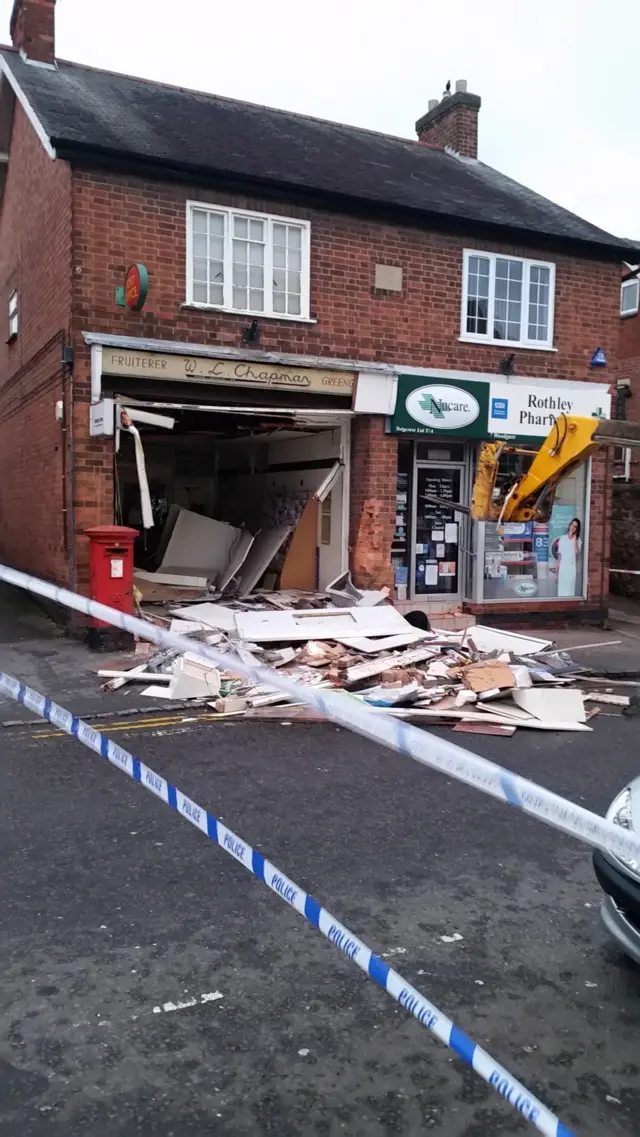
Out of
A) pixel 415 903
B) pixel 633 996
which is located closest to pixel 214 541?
pixel 415 903

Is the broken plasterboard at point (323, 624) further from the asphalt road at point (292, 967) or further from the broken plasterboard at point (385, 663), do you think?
the asphalt road at point (292, 967)

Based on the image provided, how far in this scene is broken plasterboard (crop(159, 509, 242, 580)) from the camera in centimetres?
1420

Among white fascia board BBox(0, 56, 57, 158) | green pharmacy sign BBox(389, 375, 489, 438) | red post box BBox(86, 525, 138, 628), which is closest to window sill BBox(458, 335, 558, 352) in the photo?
green pharmacy sign BBox(389, 375, 489, 438)

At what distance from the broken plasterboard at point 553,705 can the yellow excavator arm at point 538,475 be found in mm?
1950

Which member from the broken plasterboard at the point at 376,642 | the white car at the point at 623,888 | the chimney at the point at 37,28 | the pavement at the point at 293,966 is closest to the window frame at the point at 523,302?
the broken plasterboard at the point at 376,642

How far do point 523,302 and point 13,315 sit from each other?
8.81m

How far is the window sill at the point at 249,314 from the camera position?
1131cm

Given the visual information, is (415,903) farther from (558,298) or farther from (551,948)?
(558,298)

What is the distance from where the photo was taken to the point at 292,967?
11.4ft

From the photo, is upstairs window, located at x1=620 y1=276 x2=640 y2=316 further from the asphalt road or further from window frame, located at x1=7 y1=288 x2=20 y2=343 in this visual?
the asphalt road

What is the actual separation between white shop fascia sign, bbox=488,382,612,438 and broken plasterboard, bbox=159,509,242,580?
4.70 metres

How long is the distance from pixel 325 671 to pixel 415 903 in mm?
5105

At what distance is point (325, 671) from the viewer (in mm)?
9125

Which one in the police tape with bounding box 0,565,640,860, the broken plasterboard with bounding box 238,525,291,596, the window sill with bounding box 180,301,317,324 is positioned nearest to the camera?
the police tape with bounding box 0,565,640,860
